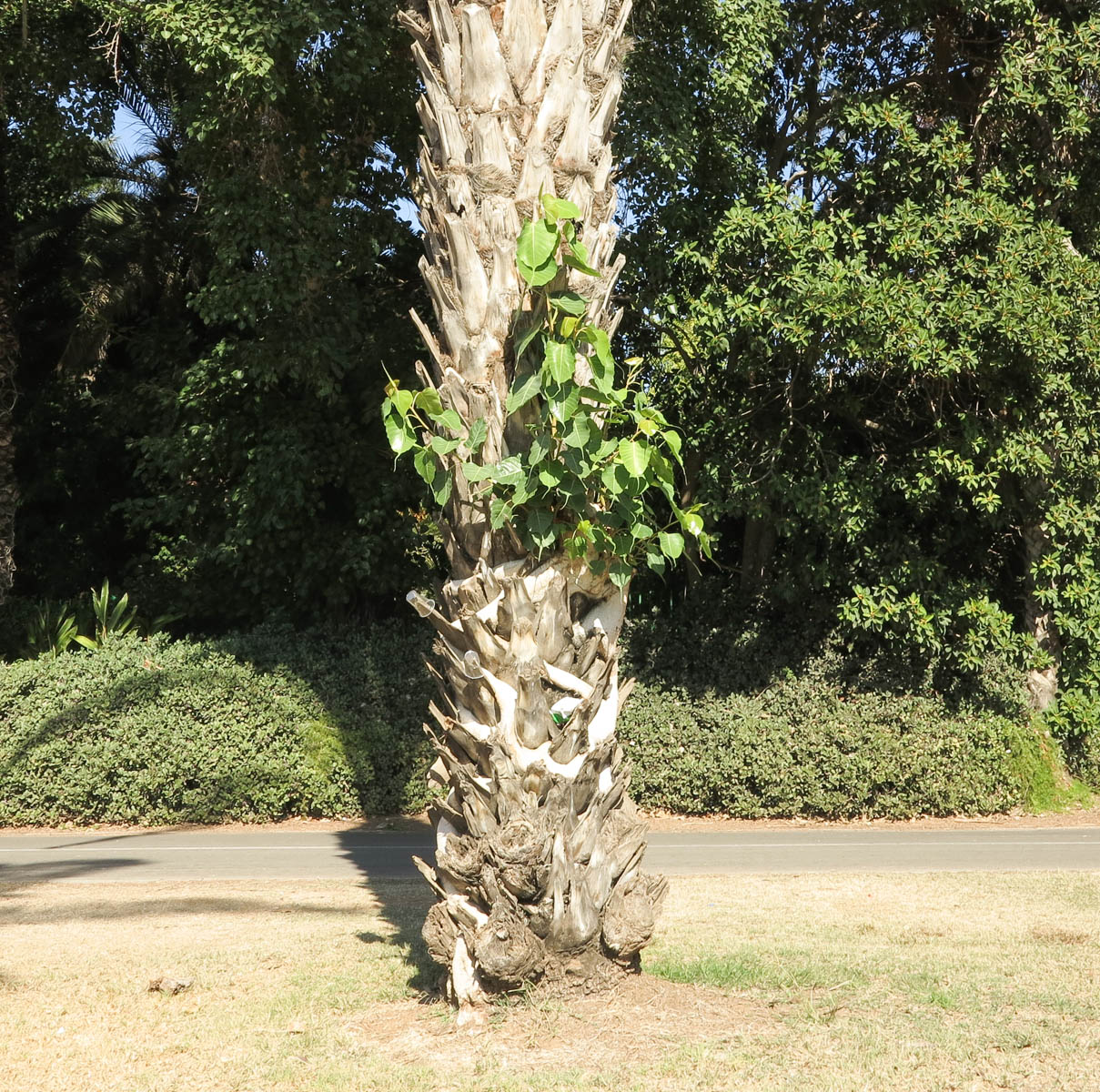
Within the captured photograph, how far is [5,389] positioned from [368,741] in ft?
27.6

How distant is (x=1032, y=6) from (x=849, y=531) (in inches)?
227

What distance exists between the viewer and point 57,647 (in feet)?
50.9

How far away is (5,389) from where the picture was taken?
1756 cm

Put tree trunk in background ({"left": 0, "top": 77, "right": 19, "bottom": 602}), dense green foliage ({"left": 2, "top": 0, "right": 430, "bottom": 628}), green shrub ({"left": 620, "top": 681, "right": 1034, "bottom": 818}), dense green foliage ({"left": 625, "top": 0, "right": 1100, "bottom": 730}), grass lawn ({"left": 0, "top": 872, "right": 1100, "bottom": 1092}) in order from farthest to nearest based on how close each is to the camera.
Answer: tree trunk in background ({"left": 0, "top": 77, "right": 19, "bottom": 602}), green shrub ({"left": 620, "top": 681, "right": 1034, "bottom": 818}), dense green foliage ({"left": 2, "top": 0, "right": 430, "bottom": 628}), dense green foliage ({"left": 625, "top": 0, "right": 1100, "bottom": 730}), grass lawn ({"left": 0, "top": 872, "right": 1100, "bottom": 1092})

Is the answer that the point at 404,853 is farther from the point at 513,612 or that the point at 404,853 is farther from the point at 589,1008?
the point at 513,612

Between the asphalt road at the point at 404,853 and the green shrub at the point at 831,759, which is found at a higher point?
the green shrub at the point at 831,759

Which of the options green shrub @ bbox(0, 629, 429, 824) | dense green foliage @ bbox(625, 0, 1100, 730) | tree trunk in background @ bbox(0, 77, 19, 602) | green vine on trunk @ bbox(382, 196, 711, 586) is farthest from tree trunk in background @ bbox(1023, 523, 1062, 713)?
tree trunk in background @ bbox(0, 77, 19, 602)

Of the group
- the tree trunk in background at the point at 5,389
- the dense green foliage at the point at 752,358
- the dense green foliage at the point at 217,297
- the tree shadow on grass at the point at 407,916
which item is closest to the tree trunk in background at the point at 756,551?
the dense green foliage at the point at 752,358

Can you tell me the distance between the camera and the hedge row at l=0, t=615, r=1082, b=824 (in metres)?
13.3

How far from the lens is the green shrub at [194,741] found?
13250 mm

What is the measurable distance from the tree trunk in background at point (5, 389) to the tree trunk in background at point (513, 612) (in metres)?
14.0

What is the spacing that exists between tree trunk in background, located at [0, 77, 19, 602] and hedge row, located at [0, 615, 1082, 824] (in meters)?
4.35

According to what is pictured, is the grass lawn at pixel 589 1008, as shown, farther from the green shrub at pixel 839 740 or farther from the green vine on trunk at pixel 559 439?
the green shrub at pixel 839 740

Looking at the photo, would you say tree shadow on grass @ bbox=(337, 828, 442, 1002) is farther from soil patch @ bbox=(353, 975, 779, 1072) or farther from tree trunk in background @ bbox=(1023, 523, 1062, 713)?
tree trunk in background @ bbox=(1023, 523, 1062, 713)
